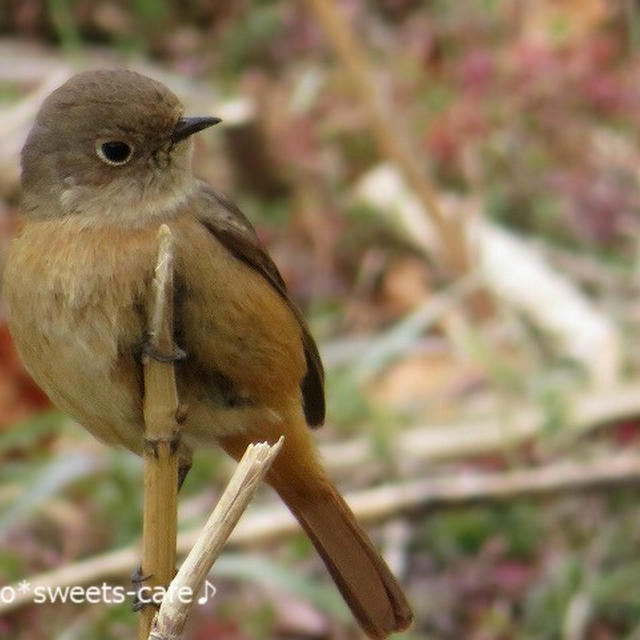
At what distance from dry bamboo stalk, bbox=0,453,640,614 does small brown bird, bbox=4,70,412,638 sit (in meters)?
1.24

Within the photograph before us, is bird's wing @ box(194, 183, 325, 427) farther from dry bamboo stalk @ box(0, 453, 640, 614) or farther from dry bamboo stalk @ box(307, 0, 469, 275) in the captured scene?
dry bamboo stalk @ box(307, 0, 469, 275)

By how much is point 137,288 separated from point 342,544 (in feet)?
2.23

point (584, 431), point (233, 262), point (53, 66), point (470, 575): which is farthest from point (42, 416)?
point (53, 66)

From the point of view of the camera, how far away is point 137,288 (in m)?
2.60

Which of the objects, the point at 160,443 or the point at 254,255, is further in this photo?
the point at 254,255

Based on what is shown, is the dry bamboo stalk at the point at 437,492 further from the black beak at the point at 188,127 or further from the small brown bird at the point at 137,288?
the black beak at the point at 188,127

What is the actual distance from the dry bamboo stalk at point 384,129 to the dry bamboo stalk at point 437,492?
1.07 meters

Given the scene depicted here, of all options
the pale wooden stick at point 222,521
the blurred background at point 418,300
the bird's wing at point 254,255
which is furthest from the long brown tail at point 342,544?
the blurred background at point 418,300

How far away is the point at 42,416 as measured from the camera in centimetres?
476

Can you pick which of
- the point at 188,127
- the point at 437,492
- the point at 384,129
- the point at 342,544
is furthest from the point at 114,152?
the point at 384,129

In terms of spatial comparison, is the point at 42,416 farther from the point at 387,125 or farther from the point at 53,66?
the point at 53,66

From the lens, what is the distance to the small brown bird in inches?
105

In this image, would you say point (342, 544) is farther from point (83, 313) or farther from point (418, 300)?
point (418, 300)

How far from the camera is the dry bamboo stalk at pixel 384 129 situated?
→ 5.16 m
